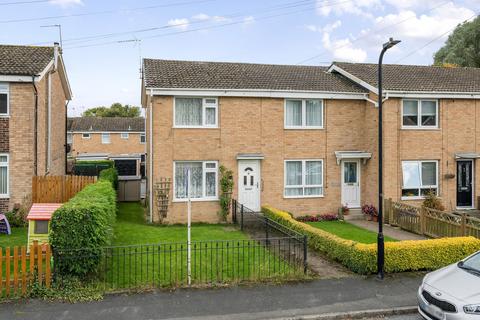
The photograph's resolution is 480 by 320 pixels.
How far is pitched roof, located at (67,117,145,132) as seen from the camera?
48188mm

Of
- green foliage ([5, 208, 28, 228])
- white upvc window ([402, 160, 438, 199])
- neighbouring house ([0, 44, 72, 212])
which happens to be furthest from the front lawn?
neighbouring house ([0, 44, 72, 212])

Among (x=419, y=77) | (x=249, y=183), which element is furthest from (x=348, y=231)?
(x=419, y=77)

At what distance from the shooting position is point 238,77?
62.8ft

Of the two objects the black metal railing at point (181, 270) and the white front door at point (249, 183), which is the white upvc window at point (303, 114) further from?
the black metal railing at point (181, 270)

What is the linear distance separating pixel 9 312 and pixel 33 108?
10812 millimetres

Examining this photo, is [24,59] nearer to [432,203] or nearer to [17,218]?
[17,218]

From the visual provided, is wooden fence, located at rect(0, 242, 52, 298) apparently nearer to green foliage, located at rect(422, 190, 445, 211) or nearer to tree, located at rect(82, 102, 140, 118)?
green foliage, located at rect(422, 190, 445, 211)

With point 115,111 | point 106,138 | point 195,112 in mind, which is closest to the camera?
point 195,112

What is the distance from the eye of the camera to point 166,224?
56.0 feet

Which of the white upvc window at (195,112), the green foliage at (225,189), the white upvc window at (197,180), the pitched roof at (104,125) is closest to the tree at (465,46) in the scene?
the white upvc window at (195,112)

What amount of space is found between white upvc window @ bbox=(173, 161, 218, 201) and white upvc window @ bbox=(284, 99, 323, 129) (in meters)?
3.87

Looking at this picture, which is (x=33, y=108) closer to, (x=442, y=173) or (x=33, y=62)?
(x=33, y=62)

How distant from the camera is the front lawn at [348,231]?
47.7 feet

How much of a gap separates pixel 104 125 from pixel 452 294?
153ft
